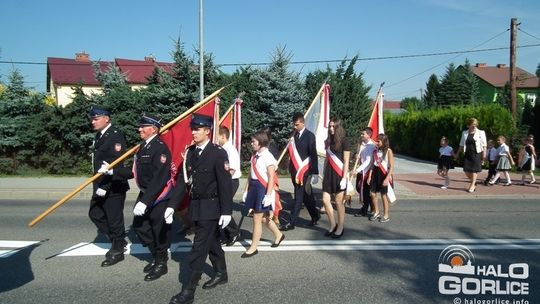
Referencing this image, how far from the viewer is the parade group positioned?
4.38 meters

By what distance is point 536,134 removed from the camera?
857 inches

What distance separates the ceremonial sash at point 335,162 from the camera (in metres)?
6.78

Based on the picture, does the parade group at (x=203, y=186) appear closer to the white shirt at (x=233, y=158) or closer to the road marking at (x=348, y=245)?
the white shirt at (x=233, y=158)

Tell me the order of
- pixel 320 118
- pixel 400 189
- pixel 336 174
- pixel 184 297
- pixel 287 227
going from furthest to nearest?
pixel 400 189 → pixel 320 118 → pixel 287 227 → pixel 336 174 → pixel 184 297

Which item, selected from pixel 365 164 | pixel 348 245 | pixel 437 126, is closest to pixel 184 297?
pixel 348 245

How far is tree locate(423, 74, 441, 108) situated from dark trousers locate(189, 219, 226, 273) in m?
56.9

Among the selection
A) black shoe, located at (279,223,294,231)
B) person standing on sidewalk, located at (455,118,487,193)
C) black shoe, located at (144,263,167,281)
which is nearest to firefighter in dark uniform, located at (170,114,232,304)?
black shoe, located at (144,263,167,281)

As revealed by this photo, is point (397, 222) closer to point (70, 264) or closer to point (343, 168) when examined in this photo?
point (343, 168)

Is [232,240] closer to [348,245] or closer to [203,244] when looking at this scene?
[348,245]

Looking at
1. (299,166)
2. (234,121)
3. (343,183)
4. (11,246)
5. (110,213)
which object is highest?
(234,121)

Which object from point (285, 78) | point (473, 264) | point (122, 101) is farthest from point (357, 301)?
point (122, 101)

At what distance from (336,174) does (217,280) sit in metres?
2.89

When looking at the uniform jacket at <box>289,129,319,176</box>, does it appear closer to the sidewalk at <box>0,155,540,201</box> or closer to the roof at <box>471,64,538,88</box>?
the sidewalk at <box>0,155,540,201</box>

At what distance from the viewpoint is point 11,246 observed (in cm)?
628
